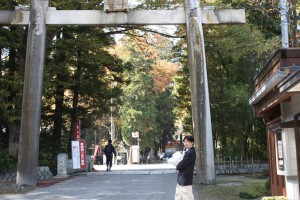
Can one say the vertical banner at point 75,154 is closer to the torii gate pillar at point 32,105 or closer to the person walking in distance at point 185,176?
the torii gate pillar at point 32,105

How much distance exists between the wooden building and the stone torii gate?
10.9ft

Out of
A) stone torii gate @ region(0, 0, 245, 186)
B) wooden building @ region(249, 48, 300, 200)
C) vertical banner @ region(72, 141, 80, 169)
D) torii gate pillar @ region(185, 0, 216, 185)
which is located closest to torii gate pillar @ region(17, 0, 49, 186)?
stone torii gate @ region(0, 0, 245, 186)

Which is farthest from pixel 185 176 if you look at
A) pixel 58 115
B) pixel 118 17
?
pixel 58 115

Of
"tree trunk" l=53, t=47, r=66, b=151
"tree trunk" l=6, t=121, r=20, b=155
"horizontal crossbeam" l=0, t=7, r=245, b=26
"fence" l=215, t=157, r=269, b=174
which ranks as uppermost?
"horizontal crossbeam" l=0, t=7, r=245, b=26

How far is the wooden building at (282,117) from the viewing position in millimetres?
8255

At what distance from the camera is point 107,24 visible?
1599cm

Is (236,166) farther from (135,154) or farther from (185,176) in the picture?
(135,154)

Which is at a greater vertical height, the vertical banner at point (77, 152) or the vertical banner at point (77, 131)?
the vertical banner at point (77, 131)

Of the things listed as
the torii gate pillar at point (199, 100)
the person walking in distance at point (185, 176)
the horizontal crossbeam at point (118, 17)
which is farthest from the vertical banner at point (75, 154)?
the person walking in distance at point (185, 176)

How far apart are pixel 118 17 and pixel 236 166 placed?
10.1 metres

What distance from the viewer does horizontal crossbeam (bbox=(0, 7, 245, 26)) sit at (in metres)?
15.8

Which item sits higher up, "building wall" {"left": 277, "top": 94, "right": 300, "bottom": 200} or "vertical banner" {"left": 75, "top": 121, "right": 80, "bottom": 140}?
"vertical banner" {"left": 75, "top": 121, "right": 80, "bottom": 140}

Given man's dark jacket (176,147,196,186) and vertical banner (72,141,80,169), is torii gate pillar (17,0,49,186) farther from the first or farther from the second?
man's dark jacket (176,147,196,186)

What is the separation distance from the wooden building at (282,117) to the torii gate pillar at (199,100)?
10.2 ft
